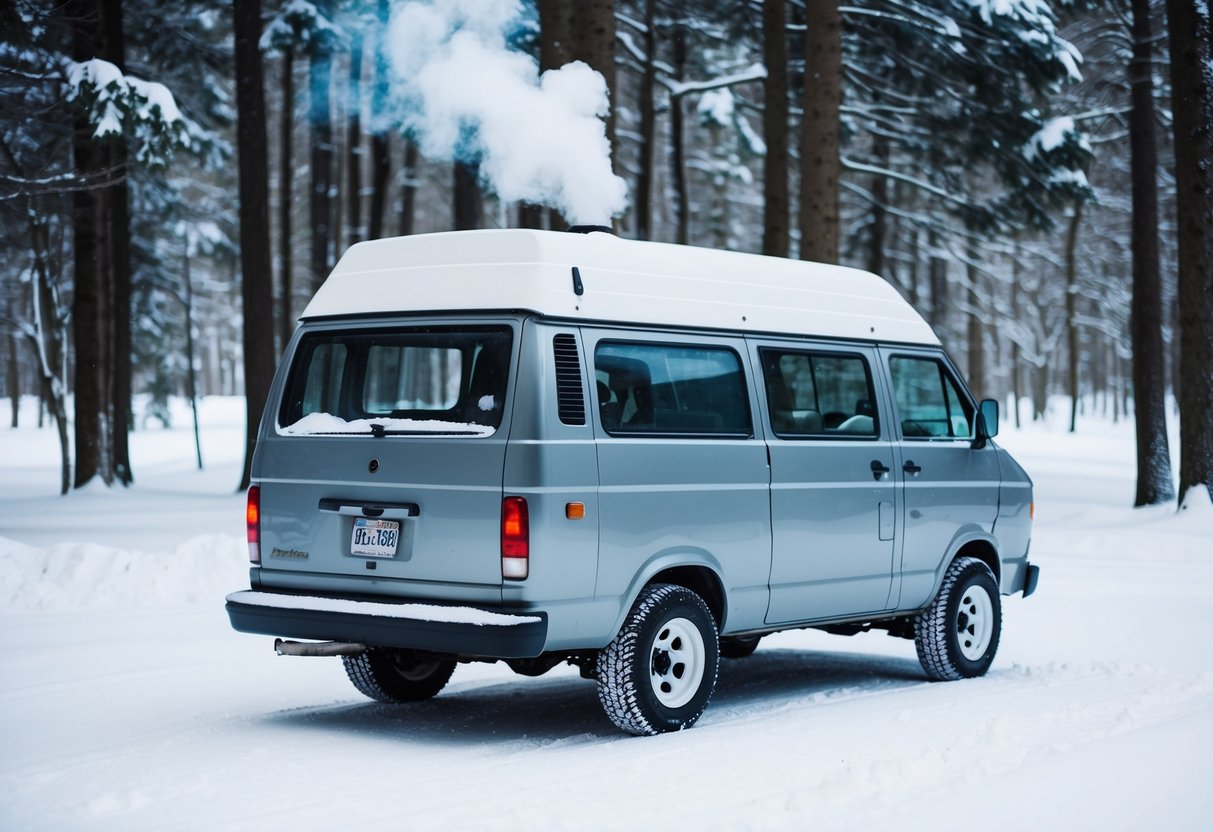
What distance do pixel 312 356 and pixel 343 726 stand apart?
1.92m

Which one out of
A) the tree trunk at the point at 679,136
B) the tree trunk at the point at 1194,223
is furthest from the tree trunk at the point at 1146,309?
the tree trunk at the point at 679,136

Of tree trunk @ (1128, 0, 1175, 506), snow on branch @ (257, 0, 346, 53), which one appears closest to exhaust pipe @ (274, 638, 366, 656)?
tree trunk @ (1128, 0, 1175, 506)

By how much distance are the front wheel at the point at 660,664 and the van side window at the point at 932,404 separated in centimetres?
242

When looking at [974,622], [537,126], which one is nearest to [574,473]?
[974,622]

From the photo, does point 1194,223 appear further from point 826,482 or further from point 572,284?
point 572,284

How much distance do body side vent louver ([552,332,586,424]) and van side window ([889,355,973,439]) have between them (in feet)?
9.34

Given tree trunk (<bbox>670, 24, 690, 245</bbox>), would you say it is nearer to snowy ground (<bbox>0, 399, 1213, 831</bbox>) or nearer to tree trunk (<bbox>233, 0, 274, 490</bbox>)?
tree trunk (<bbox>233, 0, 274, 490</bbox>)

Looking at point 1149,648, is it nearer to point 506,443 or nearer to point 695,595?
point 695,595

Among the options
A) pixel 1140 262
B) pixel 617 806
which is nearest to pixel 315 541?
pixel 617 806

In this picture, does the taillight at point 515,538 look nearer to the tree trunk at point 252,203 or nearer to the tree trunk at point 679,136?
the tree trunk at point 252,203

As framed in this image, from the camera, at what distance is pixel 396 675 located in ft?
26.2

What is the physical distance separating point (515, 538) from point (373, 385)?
1564 millimetres

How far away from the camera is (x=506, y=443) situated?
6465 mm

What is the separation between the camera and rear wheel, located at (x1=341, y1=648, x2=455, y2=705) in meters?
7.83
